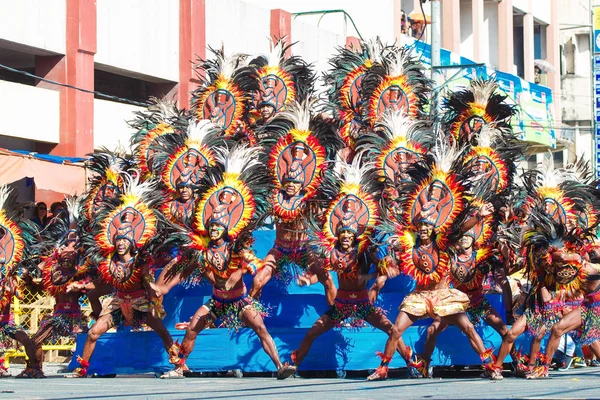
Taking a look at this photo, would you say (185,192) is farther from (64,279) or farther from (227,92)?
(227,92)

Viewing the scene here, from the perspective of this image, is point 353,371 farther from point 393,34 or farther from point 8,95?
point 393,34

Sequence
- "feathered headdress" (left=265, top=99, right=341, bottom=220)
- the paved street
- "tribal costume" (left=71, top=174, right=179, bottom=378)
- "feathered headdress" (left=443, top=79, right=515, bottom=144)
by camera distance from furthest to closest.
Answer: "feathered headdress" (left=443, top=79, right=515, bottom=144), "feathered headdress" (left=265, top=99, right=341, bottom=220), "tribal costume" (left=71, top=174, right=179, bottom=378), the paved street

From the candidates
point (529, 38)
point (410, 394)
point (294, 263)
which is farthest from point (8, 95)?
point (529, 38)

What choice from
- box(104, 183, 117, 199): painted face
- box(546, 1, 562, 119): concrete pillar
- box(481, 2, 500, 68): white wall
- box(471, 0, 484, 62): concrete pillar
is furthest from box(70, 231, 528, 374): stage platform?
box(546, 1, 562, 119): concrete pillar

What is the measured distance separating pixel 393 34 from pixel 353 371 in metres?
17.6

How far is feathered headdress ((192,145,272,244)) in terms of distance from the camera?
39.0 feet

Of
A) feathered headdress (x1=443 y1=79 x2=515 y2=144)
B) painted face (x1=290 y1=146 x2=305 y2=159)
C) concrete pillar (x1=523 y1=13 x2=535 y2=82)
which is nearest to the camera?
painted face (x1=290 y1=146 x2=305 y2=159)

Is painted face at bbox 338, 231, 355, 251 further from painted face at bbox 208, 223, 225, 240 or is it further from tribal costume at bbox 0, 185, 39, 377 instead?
tribal costume at bbox 0, 185, 39, 377

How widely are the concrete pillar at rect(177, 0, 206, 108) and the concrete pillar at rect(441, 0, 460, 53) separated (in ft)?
36.6

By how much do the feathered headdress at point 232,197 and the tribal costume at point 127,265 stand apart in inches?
24.7

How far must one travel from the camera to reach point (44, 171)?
16453mm

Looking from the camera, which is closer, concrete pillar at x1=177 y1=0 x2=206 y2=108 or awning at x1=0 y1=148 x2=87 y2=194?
awning at x1=0 y1=148 x2=87 y2=194

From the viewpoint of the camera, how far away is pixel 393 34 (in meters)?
29.2

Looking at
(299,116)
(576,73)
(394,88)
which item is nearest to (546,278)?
(299,116)
